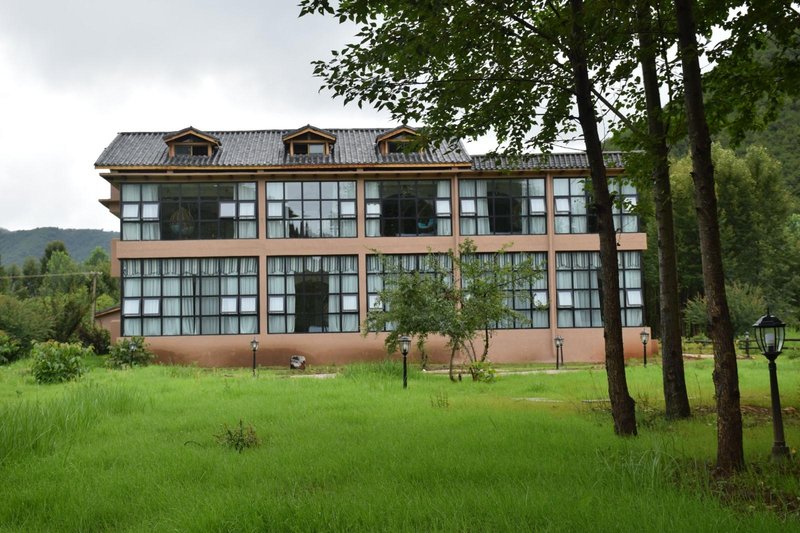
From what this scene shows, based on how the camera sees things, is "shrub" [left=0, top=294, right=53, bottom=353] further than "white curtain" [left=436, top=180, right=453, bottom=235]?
No

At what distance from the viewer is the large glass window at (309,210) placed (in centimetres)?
2892

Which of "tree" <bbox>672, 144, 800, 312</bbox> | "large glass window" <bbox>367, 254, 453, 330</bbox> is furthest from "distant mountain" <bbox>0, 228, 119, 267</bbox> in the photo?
"large glass window" <bbox>367, 254, 453, 330</bbox>

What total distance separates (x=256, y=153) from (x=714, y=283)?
25364mm

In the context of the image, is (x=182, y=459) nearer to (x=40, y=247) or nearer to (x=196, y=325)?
(x=196, y=325)

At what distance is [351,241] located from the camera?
28797mm

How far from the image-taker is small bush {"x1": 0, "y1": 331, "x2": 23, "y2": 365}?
988 inches

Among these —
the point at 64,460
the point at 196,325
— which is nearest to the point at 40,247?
the point at 196,325

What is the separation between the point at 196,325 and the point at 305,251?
4.96 m

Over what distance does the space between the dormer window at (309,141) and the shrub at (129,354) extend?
9311 mm

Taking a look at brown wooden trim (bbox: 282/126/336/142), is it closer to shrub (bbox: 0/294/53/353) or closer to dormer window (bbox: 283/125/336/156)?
dormer window (bbox: 283/125/336/156)

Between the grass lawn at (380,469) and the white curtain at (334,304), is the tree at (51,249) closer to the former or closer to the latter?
the white curtain at (334,304)

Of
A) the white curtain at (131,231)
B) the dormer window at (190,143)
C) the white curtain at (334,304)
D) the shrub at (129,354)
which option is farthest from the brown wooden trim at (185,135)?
the shrub at (129,354)

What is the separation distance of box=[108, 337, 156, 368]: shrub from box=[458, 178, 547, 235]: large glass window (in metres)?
12.5

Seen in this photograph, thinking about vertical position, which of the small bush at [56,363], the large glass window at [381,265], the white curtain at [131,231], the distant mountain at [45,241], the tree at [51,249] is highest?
the distant mountain at [45,241]
